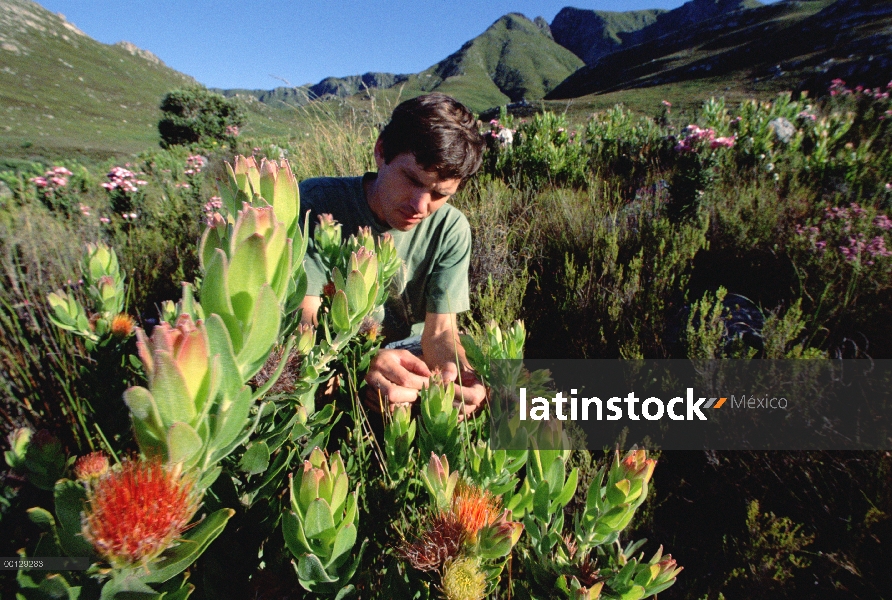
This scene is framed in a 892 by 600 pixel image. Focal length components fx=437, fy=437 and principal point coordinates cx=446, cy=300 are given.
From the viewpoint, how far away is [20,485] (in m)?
1.02

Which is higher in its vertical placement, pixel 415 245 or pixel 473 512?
pixel 415 245

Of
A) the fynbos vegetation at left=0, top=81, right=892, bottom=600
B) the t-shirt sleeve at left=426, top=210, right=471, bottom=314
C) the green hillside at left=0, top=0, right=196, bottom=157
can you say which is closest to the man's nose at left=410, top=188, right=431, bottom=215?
the t-shirt sleeve at left=426, top=210, right=471, bottom=314

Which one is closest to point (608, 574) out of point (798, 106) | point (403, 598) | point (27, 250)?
point (403, 598)

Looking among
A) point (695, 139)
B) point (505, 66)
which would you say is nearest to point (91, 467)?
point (695, 139)

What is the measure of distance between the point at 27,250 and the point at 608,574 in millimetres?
3347

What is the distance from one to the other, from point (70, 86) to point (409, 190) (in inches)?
2721

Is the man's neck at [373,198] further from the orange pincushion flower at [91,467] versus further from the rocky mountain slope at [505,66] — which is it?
the rocky mountain slope at [505,66]

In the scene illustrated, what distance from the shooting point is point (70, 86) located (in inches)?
1977

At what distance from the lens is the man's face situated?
5.82ft

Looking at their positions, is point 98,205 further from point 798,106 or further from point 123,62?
point 123,62

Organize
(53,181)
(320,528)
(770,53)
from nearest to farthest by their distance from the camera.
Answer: (320,528) → (53,181) → (770,53)

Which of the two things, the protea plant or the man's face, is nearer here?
the protea plant

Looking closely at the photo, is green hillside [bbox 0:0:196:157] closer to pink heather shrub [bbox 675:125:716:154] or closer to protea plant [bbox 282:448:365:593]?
pink heather shrub [bbox 675:125:716:154]

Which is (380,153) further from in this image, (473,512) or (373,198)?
(473,512)
